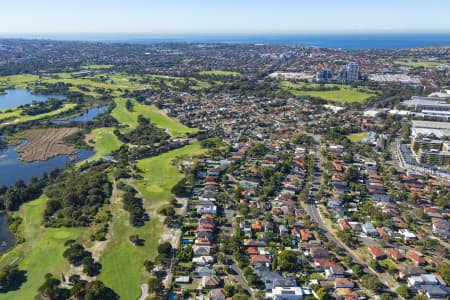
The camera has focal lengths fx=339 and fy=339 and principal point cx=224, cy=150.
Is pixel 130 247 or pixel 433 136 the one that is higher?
pixel 433 136

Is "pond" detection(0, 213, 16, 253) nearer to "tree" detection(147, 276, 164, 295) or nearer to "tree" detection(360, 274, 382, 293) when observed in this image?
"tree" detection(147, 276, 164, 295)

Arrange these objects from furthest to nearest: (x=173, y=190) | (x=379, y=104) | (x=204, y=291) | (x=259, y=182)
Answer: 1. (x=379, y=104)
2. (x=259, y=182)
3. (x=173, y=190)
4. (x=204, y=291)

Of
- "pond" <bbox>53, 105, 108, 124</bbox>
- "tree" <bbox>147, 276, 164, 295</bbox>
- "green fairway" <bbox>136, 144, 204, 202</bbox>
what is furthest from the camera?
"pond" <bbox>53, 105, 108, 124</bbox>

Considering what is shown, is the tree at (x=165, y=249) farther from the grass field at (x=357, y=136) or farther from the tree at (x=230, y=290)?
the grass field at (x=357, y=136)

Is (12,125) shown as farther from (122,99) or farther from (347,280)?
(347,280)

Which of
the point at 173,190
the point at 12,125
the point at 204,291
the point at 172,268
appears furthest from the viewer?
the point at 12,125

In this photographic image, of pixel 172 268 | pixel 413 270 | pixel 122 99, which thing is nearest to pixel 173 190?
pixel 172 268

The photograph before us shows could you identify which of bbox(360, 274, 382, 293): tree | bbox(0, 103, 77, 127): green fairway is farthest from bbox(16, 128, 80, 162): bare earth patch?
bbox(360, 274, 382, 293): tree
